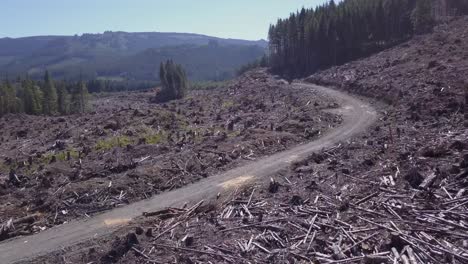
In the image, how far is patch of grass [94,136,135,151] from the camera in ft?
132

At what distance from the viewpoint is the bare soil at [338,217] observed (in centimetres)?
1438

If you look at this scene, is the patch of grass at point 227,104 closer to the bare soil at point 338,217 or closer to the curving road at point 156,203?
the curving road at point 156,203

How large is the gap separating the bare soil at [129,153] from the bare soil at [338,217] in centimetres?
429

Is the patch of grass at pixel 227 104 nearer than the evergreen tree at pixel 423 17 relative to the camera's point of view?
Yes

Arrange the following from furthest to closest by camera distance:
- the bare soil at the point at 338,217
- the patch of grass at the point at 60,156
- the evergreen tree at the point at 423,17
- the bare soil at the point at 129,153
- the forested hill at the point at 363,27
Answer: the forested hill at the point at 363,27 → the evergreen tree at the point at 423,17 → the patch of grass at the point at 60,156 → the bare soil at the point at 129,153 → the bare soil at the point at 338,217

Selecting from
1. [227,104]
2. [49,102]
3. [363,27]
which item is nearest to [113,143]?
[227,104]

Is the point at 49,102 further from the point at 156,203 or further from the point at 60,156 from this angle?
the point at 156,203

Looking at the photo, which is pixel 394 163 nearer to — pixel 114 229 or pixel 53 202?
pixel 114 229

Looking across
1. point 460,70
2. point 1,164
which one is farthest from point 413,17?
point 1,164

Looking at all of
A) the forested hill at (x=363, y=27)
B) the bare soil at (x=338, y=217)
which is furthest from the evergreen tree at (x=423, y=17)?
the bare soil at (x=338, y=217)

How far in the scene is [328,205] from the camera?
59.4ft

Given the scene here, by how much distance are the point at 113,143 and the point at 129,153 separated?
335 inches

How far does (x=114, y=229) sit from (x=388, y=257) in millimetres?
12042

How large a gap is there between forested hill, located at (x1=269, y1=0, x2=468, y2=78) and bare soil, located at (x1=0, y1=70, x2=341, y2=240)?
1715 inches
